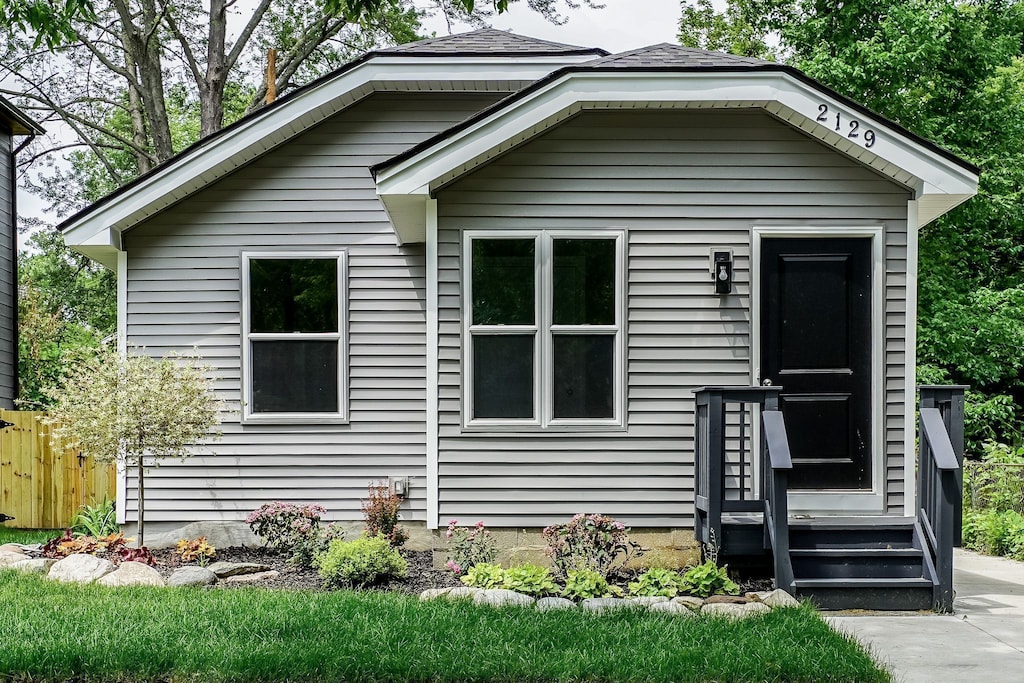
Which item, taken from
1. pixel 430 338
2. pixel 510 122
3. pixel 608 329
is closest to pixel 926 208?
pixel 608 329

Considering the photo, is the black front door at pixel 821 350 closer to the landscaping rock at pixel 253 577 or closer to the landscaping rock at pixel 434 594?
the landscaping rock at pixel 434 594

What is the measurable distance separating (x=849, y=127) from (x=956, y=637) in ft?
11.7

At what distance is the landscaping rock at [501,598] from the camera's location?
5.83m

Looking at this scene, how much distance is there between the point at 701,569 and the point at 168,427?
170 inches

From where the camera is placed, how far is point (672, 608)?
18.9 ft

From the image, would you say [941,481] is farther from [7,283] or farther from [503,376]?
[7,283]

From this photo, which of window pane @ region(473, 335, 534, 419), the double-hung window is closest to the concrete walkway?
the double-hung window

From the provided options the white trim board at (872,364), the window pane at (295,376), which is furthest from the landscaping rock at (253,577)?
the white trim board at (872,364)

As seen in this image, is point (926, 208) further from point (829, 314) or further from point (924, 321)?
point (924, 321)

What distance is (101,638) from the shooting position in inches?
191

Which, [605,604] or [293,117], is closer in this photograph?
[605,604]

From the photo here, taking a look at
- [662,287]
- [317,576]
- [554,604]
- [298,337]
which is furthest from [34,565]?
[662,287]

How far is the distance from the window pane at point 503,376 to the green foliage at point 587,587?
57.2 inches

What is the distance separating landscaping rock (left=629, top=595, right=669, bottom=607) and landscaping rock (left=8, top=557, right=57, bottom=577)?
4336mm
